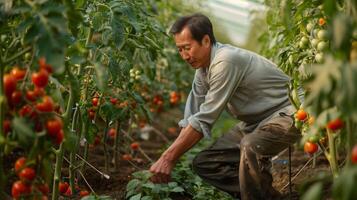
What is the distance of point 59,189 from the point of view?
2676 mm

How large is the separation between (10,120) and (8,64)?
0.65ft

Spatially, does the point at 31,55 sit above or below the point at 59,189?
above

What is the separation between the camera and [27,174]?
6.05 feet

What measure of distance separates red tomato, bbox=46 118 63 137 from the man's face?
4.54 feet

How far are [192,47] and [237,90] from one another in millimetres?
366

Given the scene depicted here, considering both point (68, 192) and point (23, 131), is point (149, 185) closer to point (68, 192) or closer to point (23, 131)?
point (68, 192)

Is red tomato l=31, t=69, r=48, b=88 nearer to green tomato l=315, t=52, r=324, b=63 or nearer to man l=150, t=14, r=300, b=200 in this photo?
green tomato l=315, t=52, r=324, b=63

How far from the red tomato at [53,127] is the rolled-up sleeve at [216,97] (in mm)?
1228

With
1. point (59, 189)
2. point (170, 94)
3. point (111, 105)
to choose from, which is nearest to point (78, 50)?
point (59, 189)

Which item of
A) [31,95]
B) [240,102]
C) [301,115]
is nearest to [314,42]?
[301,115]

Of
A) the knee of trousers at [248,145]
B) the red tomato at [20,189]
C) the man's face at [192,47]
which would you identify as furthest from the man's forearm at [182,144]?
the red tomato at [20,189]

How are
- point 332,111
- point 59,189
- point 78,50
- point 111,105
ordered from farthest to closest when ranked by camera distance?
point 111,105, point 59,189, point 78,50, point 332,111

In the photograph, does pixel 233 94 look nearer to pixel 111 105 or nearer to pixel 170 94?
pixel 111 105

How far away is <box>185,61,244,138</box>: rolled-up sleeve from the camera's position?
9.75 feet
